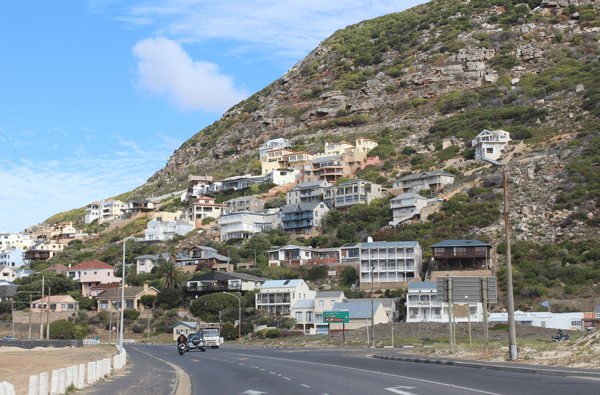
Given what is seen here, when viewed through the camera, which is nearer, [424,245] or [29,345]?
[29,345]

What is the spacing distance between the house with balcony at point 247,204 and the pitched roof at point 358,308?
60503 millimetres

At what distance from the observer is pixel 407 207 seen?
108688 mm

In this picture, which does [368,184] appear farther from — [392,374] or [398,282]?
[392,374]

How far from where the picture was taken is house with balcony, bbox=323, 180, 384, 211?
4843 inches

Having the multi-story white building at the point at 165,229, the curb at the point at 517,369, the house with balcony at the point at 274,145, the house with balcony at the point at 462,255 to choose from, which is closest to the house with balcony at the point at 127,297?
the multi-story white building at the point at 165,229

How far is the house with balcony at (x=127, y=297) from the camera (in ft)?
332

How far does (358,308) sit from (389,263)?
52.9 feet

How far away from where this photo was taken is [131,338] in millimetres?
91250

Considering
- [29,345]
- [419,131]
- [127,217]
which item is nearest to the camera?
[29,345]

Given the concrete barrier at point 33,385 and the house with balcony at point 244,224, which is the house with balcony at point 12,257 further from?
the concrete barrier at point 33,385

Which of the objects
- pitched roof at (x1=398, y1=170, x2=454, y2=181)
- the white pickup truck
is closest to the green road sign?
the white pickup truck

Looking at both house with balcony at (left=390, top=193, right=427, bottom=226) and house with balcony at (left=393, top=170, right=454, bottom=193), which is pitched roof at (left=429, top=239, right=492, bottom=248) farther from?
house with balcony at (left=393, top=170, right=454, bottom=193)

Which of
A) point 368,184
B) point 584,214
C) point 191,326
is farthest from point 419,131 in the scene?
point 191,326

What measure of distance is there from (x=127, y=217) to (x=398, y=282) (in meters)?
101
